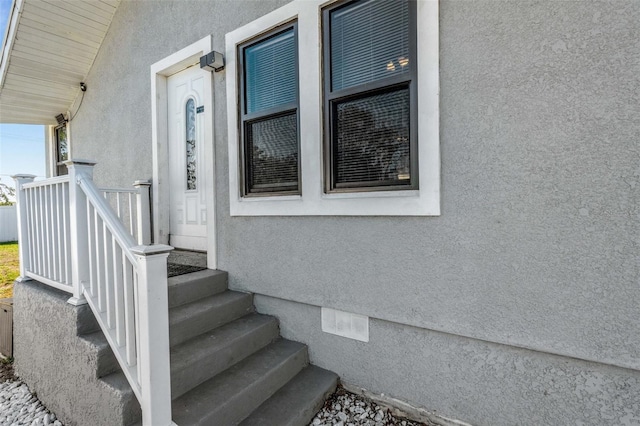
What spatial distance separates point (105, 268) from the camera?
6.56ft

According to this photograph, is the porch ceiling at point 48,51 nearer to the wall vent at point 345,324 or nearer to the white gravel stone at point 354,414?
the wall vent at point 345,324

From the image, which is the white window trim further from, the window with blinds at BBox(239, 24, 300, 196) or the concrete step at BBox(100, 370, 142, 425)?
the concrete step at BBox(100, 370, 142, 425)

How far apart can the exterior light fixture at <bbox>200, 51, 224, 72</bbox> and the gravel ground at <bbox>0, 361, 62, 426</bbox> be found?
11.2ft

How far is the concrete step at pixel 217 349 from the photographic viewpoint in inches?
82.1

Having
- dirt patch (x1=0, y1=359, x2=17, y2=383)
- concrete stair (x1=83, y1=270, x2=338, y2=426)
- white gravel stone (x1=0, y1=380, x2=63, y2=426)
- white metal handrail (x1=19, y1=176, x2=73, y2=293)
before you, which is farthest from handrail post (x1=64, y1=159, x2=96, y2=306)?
dirt patch (x1=0, y1=359, x2=17, y2=383)

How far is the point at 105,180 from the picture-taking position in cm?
475

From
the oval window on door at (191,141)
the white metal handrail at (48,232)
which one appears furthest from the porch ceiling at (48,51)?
the white metal handrail at (48,232)

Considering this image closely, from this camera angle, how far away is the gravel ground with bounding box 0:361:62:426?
2355mm

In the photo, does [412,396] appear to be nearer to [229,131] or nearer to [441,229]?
[441,229]

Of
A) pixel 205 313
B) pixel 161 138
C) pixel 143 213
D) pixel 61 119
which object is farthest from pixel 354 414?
pixel 61 119

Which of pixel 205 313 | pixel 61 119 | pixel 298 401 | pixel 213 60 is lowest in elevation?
pixel 298 401

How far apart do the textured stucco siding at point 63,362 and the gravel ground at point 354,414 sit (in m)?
1.29

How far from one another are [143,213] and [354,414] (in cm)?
343

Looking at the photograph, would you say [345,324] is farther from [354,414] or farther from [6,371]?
[6,371]
